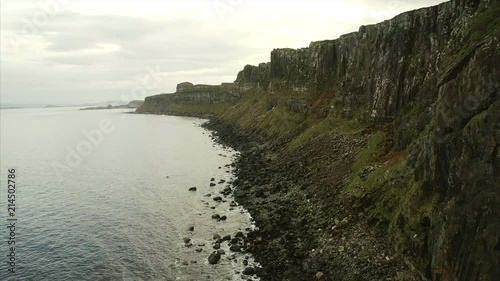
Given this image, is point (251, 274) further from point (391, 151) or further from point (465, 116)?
point (391, 151)

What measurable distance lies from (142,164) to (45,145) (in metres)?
59.3

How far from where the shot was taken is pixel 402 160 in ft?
124

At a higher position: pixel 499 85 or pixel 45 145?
pixel 499 85

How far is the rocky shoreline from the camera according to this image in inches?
1123

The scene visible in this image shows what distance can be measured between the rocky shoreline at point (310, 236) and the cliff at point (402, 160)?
17cm

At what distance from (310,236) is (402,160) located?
1350 centimetres

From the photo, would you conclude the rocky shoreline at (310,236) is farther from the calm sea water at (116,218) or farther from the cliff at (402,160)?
the calm sea water at (116,218)

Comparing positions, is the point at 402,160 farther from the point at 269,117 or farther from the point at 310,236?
the point at 269,117

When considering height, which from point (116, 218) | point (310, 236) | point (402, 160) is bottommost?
point (116, 218)

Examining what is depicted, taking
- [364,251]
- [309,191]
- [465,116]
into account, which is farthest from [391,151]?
[465,116]

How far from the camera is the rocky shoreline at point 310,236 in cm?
2852

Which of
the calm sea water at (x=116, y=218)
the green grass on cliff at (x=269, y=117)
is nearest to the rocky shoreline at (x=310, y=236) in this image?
the calm sea water at (x=116, y=218)

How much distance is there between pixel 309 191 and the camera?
1901 inches

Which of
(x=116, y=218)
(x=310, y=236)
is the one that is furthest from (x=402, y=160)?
(x=116, y=218)
